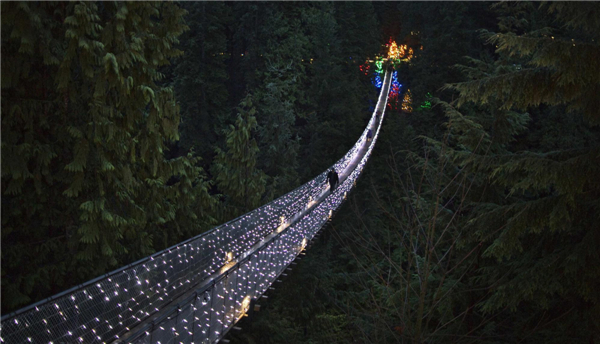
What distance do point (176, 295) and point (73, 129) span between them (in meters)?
2.57

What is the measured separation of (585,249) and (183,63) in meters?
20.0

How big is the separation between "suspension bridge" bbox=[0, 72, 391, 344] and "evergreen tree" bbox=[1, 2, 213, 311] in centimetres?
75

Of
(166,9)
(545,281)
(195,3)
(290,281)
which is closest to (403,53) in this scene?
(195,3)

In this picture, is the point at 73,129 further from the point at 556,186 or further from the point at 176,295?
the point at 556,186

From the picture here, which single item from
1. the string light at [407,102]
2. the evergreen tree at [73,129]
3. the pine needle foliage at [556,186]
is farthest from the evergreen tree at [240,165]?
the string light at [407,102]

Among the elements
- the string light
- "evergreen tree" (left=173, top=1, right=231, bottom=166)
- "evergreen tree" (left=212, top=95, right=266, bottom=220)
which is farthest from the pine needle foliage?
the string light

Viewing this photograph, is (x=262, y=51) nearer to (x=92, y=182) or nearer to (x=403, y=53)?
(x=92, y=182)

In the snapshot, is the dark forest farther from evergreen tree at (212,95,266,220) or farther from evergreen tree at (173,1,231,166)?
evergreen tree at (173,1,231,166)

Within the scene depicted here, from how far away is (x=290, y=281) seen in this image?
52.6 ft

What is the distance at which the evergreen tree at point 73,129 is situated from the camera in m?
5.68

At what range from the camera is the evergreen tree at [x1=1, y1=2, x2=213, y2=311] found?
18.6ft

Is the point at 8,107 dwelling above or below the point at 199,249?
above

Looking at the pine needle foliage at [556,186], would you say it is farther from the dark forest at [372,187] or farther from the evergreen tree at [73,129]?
the evergreen tree at [73,129]

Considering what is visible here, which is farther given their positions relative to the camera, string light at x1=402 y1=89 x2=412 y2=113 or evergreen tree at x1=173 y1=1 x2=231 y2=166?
string light at x1=402 y1=89 x2=412 y2=113
